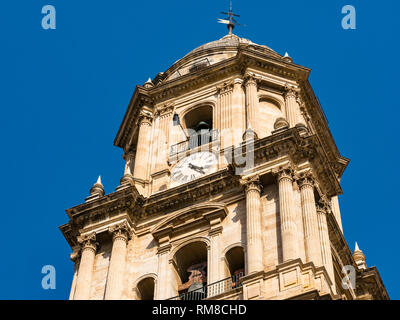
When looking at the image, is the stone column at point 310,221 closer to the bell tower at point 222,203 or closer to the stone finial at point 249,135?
the bell tower at point 222,203

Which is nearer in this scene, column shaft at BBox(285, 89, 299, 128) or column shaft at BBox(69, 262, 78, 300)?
column shaft at BBox(69, 262, 78, 300)

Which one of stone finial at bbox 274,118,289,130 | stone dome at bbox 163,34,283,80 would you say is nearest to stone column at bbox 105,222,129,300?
stone finial at bbox 274,118,289,130

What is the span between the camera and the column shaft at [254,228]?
35.6m

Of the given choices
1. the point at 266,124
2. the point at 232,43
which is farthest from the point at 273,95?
the point at 232,43

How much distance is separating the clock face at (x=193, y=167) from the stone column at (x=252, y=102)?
2.06 metres

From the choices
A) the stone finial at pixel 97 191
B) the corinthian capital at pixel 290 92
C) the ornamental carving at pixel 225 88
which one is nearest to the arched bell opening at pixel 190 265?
the stone finial at pixel 97 191

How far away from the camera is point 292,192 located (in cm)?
3806

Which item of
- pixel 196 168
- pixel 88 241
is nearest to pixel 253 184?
pixel 196 168

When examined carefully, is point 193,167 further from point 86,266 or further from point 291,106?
point 86,266

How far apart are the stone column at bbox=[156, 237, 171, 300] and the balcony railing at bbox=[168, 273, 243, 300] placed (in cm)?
74

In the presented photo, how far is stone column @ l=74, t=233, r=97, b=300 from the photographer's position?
38375 millimetres

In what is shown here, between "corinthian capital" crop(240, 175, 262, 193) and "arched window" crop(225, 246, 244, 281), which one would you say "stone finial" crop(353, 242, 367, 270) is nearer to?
"corinthian capital" crop(240, 175, 262, 193)

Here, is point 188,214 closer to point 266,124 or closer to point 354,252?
point 266,124

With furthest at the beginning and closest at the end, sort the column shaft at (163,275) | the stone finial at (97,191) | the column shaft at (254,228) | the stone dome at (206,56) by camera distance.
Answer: the stone dome at (206,56), the stone finial at (97,191), the column shaft at (163,275), the column shaft at (254,228)
